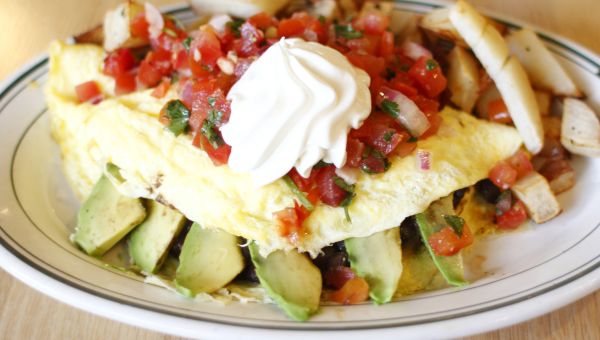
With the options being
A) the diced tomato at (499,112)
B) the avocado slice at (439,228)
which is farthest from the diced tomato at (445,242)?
the diced tomato at (499,112)

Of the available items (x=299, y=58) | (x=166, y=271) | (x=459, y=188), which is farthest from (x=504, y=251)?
(x=166, y=271)

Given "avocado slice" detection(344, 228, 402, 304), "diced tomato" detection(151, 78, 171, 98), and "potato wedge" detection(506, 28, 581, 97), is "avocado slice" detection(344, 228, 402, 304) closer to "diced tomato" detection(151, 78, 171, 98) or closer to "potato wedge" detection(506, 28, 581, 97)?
"diced tomato" detection(151, 78, 171, 98)

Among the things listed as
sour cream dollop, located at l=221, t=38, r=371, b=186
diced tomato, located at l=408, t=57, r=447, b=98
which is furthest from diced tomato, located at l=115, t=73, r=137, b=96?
diced tomato, located at l=408, t=57, r=447, b=98

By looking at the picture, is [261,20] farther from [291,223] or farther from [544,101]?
[544,101]

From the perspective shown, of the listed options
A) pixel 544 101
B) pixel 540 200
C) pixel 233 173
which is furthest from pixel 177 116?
pixel 544 101

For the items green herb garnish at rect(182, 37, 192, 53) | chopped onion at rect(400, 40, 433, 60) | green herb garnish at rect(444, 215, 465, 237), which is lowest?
green herb garnish at rect(444, 215, 465, 237)
